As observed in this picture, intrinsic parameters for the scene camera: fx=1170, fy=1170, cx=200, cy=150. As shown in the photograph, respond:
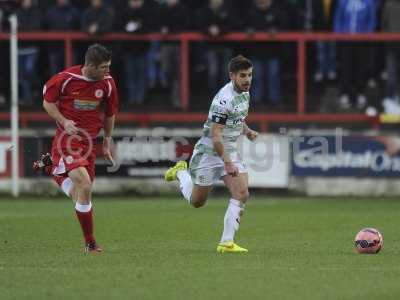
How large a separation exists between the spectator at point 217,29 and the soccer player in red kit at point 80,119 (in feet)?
29.5

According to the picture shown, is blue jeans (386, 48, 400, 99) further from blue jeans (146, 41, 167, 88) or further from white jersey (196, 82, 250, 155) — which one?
white jersey (196, 82, 250, 155)

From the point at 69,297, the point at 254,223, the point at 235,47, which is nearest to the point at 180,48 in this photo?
the point at 235,47

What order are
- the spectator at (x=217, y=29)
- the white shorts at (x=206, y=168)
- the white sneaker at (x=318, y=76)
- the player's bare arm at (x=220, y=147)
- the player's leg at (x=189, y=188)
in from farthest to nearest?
the white sneaker at (x=318, y=76), the spectator at (x=217, y=29), the player's leg at (x=189, y=188), the white shorts at (x=206, y=168), the player's bare arm at (x=220, y=147)

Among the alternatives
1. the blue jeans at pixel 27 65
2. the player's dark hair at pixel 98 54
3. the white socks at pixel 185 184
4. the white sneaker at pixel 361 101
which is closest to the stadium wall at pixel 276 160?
the white sneaker at pixel 361 101

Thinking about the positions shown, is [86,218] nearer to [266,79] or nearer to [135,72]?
[135,72]

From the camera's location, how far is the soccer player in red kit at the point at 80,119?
12.4 metres

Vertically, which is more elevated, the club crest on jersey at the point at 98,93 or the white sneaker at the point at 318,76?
the white sneaker at the point at 318,76

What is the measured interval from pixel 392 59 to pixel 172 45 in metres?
4.09

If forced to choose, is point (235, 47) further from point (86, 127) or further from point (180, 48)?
point (86, 127)

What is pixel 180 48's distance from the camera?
21828 millimetres

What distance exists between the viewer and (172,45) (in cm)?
2178

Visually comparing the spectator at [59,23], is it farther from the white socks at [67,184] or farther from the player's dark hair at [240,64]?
the player's dark hair at [240,64]

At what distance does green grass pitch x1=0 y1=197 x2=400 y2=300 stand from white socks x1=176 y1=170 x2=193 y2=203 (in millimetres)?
584

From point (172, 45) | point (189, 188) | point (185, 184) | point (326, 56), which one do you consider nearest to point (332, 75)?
point (326, 56)
